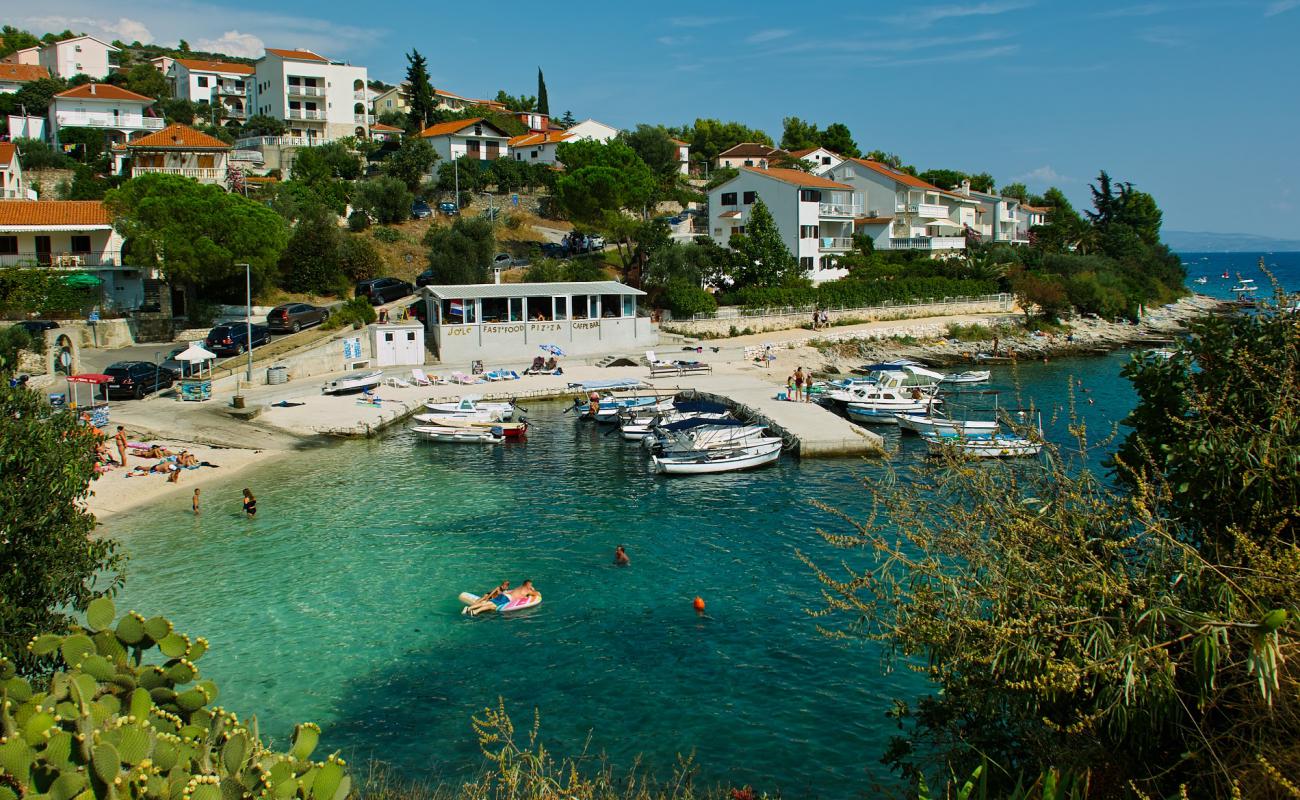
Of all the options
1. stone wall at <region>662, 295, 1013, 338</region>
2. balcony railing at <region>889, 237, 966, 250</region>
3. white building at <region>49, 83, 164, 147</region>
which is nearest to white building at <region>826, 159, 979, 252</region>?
balcony railing at <region>889, 237, 966, 250</region>

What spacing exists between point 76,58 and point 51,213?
2936 inches

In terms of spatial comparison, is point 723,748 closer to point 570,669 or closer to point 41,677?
point 570,669

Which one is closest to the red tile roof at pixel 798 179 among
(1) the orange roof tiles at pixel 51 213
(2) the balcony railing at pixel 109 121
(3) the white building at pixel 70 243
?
(3) the white building at pixel 70 243

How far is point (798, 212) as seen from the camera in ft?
251

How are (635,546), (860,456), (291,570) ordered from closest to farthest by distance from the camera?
(291,570) → (635,546) → (860,456)

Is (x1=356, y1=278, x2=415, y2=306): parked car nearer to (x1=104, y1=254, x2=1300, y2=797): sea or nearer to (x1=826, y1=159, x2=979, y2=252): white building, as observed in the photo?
(x1=104, y1=254, x2=1300, y2=797): sea

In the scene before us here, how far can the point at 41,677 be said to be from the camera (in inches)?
512

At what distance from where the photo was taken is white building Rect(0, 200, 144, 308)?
177ft

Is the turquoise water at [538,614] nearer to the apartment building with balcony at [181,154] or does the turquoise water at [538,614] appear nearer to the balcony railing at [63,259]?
the balcony railing at [63,259]

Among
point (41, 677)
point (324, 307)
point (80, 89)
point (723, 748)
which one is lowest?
point (723, 748)

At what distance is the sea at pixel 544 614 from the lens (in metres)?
16.5

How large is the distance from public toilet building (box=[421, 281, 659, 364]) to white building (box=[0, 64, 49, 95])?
69.0 metres

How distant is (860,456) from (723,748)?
73.7ft

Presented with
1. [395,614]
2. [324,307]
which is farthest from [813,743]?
[324,307]
